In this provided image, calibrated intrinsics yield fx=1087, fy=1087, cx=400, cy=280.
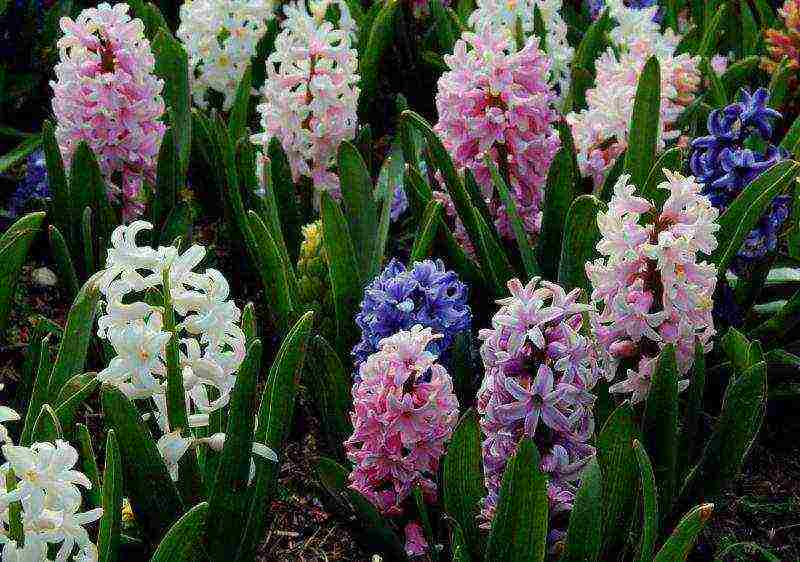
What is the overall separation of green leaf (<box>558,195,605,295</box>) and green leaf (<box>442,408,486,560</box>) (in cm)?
65

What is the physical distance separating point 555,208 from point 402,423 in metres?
1.00

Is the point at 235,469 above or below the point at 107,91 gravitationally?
below

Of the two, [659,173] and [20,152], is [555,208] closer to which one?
[659,173]

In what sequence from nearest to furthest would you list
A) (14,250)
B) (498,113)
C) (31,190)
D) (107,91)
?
(14,250)
(498,113)
(107,91)
(31,190)

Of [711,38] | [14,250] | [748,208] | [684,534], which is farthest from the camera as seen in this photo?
[711,38]

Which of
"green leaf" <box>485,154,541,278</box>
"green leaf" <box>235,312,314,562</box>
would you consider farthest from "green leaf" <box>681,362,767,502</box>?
"green leaf" <box>235,312,314,562</box>

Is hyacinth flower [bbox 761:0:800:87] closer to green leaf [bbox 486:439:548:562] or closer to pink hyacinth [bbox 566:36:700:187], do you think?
pink hyacinth [bbox 566:36:700:187]

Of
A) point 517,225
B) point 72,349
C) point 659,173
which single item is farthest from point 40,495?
point 659,173

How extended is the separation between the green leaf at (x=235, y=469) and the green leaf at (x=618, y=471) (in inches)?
24.9

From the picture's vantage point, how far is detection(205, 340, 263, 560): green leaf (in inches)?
72.5

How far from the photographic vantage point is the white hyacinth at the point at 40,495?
1493 millimetres

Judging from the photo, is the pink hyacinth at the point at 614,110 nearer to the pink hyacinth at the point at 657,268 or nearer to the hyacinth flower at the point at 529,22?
the hyacinth flower at the point at 529,22

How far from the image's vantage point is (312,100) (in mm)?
3000

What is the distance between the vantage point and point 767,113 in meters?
2.59
